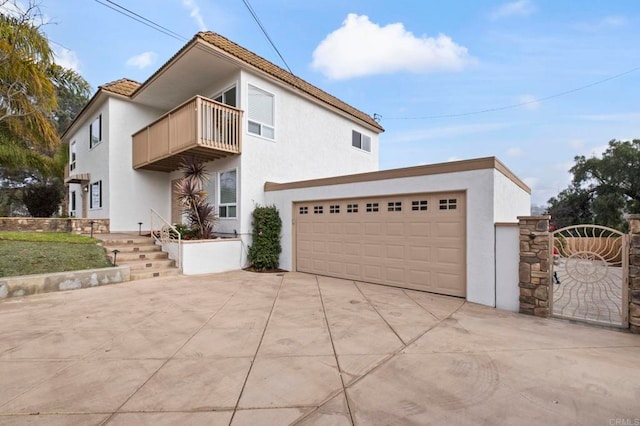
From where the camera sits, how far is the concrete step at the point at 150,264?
8.37 meters

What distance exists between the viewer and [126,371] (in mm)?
3236

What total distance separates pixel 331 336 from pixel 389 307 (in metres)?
1.88

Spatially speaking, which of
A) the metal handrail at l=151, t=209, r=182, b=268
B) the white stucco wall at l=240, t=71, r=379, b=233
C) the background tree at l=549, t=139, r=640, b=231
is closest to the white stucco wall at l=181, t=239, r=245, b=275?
the metal handrail at l=151, t=209, r=182, b=268

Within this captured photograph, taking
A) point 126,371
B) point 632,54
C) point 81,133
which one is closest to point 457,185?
point 126,371

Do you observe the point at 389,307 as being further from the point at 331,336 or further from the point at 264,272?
the point at 264,272

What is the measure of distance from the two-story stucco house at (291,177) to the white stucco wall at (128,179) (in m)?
0.04

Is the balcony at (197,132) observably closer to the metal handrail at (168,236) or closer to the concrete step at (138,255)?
the metal handrail at (168,236)

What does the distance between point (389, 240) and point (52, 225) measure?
1357 centimetres

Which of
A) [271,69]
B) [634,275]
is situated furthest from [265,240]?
[634,275]

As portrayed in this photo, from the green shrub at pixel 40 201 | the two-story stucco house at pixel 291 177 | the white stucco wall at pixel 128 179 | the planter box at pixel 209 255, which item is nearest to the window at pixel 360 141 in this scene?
the two-story stucco house at pixel 291 177

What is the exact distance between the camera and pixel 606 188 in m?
21.2

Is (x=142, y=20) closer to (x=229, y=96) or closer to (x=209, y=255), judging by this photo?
(x=229, y=96)

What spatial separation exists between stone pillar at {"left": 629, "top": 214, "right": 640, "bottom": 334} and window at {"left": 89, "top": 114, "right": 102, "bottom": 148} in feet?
57.1

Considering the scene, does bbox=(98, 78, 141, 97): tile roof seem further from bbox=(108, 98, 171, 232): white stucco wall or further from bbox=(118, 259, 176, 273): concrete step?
bbox=(118, 259, 176, 273): concrete step
